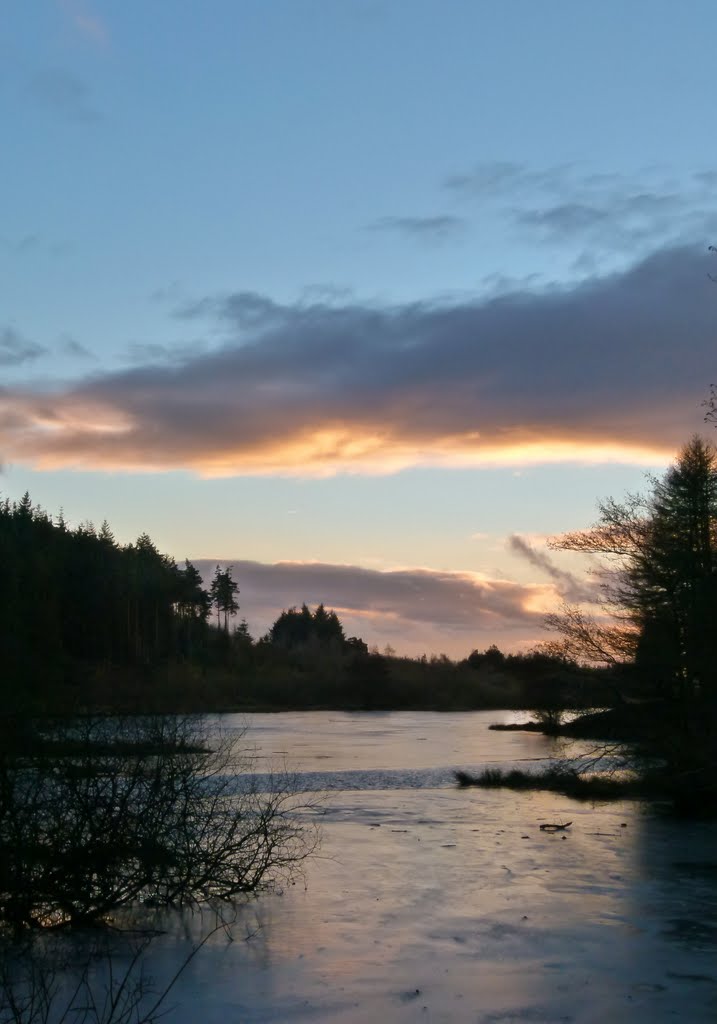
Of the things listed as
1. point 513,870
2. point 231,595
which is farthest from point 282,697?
point 513,870

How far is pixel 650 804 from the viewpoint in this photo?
34688mm

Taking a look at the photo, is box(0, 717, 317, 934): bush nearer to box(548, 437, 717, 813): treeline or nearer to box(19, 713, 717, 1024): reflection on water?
box(19, 713, 717, 1024): reflection on water

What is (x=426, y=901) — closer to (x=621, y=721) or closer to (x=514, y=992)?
(x=514, y=992)

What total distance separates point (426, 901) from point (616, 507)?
938 inches

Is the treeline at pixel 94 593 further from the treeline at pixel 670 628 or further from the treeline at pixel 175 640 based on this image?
the treeline at pixel 670 628

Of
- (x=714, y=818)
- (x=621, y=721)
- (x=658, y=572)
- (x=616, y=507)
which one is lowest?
(x=714, y=818)

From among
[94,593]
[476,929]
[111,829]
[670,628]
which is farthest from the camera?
[94,593]

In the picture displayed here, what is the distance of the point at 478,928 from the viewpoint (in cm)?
1591

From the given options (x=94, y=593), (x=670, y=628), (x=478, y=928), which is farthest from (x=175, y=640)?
(x=478, y=928)

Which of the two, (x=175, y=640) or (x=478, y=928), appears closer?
(x=478, y=928)

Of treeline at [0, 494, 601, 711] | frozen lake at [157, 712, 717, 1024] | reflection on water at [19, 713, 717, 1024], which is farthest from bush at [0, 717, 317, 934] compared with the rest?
treeline at [0, 494, 601, 711]

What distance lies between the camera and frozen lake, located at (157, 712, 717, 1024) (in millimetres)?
12133

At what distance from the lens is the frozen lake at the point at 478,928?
12.1 meters

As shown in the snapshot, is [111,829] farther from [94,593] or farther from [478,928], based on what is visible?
[94,593]
